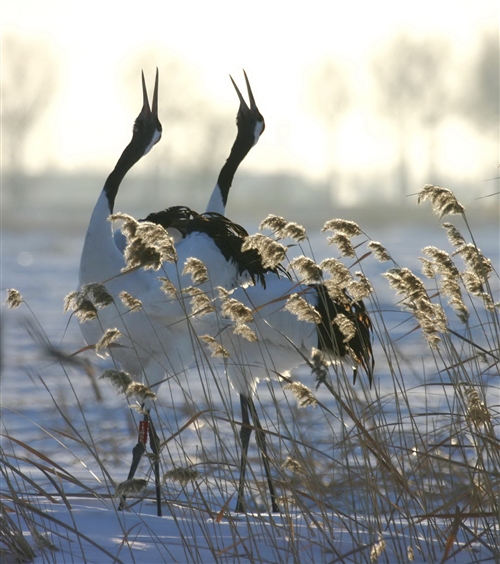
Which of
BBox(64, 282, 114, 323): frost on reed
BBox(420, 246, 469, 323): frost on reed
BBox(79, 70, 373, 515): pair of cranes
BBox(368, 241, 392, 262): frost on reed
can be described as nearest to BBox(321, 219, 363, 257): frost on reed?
BBox(368, 241, 392, 262): frost on reed

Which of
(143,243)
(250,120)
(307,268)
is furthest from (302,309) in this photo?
(250,120)

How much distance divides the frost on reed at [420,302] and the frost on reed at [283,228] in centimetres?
28

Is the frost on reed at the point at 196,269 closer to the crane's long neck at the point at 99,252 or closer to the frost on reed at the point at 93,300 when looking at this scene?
the frost on reed at the point at 93,300

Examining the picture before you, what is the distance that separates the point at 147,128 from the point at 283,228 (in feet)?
9.73

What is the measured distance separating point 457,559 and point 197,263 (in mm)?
1151

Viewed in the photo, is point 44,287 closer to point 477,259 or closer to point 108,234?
point 108,234

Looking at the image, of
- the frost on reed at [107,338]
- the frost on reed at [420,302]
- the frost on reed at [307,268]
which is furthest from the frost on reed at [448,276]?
the frost on reed at [107,338]

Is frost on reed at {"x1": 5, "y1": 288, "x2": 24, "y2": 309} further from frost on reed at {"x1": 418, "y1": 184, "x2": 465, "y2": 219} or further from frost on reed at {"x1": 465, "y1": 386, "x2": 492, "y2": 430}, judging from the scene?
frost on reed at {"x1": 465, "y1": 386, "x2": 492, "y2": 430}

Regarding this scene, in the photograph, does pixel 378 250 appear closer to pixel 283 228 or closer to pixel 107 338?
pixel 283 228

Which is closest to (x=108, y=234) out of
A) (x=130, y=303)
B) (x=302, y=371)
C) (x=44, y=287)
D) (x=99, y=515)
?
(x=99, y=515)

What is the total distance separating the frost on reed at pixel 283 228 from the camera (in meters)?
2.92

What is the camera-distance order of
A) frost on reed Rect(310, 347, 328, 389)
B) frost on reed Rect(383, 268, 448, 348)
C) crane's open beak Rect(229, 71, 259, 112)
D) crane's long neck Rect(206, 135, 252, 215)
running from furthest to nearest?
crane's open beak Rect(229, 71, 259, 112)
crane's long neck Rect(206, 135, 252, 215)
frost on reed Rect(383, 268, 448, 348)
frost on reed Rect(310, 347, 328, 389)

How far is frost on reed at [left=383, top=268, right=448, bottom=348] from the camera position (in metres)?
2.88

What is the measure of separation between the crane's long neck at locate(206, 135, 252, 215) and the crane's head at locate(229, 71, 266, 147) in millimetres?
63
